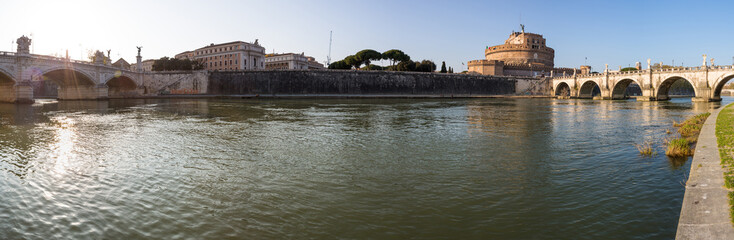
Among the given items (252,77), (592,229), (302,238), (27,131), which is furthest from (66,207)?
(252,77)

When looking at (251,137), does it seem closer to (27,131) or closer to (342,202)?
(342,202)

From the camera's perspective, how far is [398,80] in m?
74.8

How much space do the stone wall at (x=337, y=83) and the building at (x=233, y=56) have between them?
28.1m

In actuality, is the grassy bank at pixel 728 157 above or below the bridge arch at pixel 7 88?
below

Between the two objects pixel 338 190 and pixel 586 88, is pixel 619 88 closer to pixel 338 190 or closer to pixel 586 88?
pixel 586 88

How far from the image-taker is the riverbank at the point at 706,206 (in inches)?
172

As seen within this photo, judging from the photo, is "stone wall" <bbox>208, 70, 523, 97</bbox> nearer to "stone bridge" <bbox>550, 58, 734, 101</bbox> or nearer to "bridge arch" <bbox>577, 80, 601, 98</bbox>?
"bridge arch" <bbox>577, 80, 601, 98</bbox>

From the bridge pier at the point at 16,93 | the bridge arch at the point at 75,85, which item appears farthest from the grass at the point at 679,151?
the bridge arch at the point at 75,85

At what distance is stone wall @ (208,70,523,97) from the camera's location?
6969 centimetres

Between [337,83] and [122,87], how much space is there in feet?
124

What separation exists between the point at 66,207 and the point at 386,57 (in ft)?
304

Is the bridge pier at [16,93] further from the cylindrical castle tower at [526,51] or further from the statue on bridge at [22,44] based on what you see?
the cylindrical castle tower at [526,51]

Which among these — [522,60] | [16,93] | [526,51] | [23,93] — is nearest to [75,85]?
[23,93]

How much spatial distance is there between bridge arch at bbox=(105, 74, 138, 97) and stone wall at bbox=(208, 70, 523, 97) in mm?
12219
